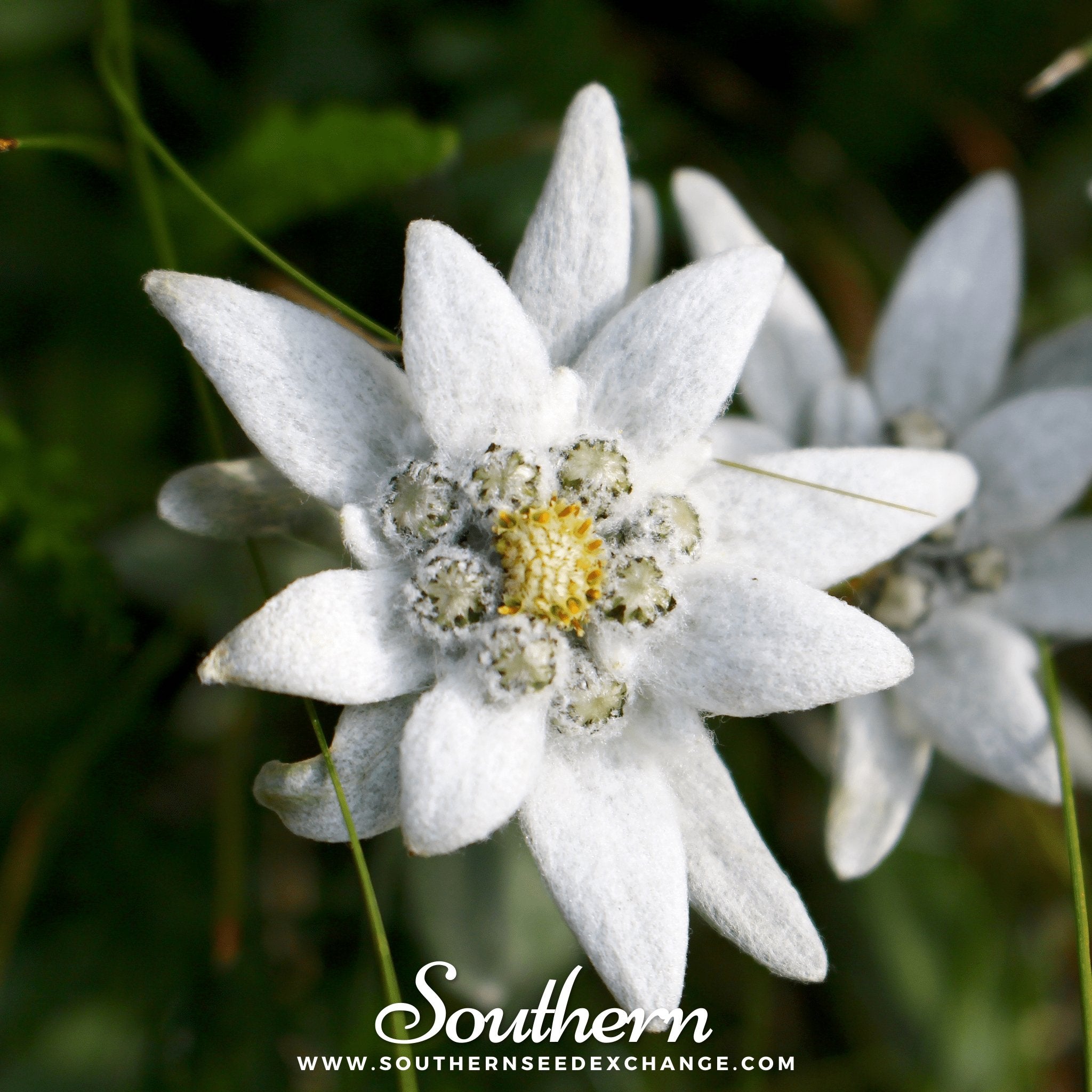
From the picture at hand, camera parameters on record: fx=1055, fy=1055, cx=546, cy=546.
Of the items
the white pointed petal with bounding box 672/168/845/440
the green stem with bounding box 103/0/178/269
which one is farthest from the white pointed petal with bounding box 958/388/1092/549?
the green stem with bounding box 103/0/178/269

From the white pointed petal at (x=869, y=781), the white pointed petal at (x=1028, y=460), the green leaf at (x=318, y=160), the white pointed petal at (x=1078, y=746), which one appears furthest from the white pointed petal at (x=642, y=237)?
the white pointed petal at (x=1078, y=746)

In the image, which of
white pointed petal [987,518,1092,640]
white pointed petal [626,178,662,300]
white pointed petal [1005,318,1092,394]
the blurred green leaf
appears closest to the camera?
white pointed petal [987,518,1092,640]

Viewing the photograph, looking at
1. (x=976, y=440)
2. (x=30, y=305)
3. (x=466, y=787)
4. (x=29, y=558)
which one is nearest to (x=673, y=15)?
(x=976, y=440)

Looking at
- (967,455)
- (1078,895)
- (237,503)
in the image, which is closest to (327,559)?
(237,503)

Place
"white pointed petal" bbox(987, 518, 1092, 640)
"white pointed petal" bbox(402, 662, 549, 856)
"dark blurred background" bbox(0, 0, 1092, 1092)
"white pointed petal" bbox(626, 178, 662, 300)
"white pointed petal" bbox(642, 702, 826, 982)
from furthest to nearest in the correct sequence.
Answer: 1. "dark blurred background" bbox(0, 0, 1092, 1092)
2. "white pointed petal" bbox(626, 178, 662, 300)
3. "white pointed petal" bbox(987, 518, 1092, 640)
4. "white pointed petal" bbox(642, 702, 826, 982)
5. "white pointed petal" bbox(402, 662, 549, 856)

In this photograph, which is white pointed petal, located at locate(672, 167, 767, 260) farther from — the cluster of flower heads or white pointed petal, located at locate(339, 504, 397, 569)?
white pointed petal, located at locate(339, 504, 397, 569)

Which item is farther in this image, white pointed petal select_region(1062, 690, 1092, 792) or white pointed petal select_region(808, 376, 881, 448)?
white pointed petal select_region(1062, 690, 1092, 792)

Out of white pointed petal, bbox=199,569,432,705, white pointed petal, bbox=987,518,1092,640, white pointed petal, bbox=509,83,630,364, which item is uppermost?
white pointed petal, bbox=509,83,630,364

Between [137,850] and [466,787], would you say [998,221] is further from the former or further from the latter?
[137,850]
